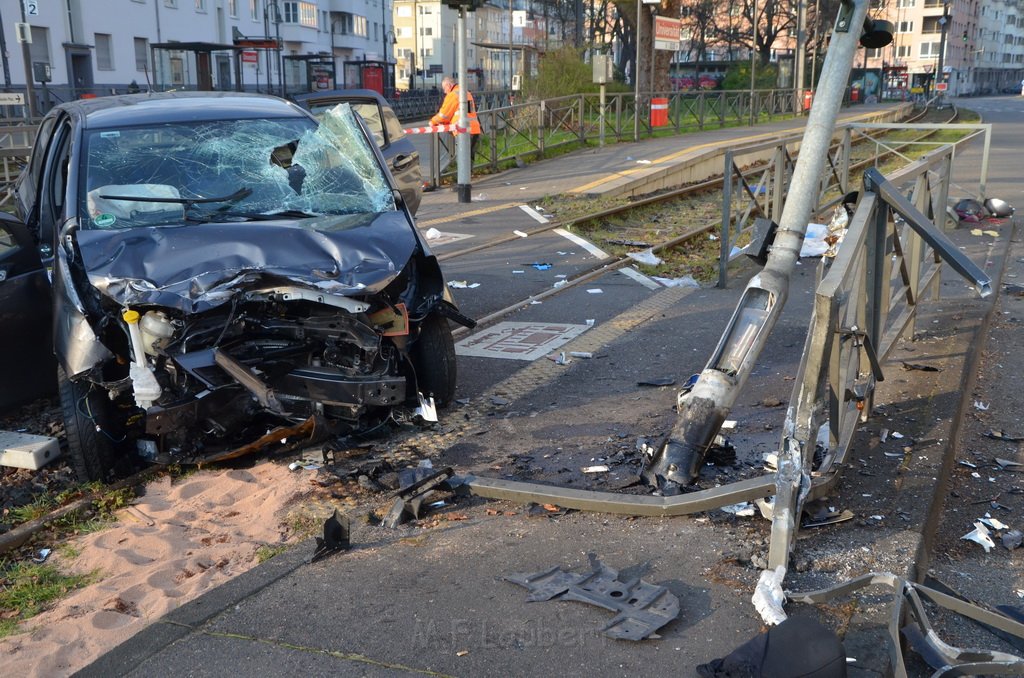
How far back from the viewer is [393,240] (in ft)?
18.1

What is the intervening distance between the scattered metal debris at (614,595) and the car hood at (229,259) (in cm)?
189

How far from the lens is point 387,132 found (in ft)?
35.5

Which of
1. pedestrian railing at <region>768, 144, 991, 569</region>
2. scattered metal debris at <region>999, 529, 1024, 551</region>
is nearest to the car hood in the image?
pedestrian railing at <region>768, 144, 991, 569</region>

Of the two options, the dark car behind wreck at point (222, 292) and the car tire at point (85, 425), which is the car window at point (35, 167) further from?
the car tire at point (85, 425)

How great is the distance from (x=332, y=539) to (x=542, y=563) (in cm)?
89

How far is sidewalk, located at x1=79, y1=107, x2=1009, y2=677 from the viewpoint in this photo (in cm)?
337

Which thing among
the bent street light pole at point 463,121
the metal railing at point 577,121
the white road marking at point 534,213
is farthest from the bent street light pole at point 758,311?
the metal railing at point 577,121

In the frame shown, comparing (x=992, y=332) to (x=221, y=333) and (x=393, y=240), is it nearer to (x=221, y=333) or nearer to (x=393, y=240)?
(x=393, y=240)

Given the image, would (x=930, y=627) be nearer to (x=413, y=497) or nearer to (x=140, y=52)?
(x=413, y=497)

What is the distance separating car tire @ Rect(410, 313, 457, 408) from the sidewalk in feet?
0.76

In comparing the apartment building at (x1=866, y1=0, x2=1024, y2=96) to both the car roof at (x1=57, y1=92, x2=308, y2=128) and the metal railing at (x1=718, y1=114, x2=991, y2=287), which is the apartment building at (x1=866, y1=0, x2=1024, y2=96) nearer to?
the metal railing at (x1=718, y1=114, x2=991, y2=287)

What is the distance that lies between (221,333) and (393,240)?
3.60 ft

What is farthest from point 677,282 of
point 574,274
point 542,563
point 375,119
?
point 542,563

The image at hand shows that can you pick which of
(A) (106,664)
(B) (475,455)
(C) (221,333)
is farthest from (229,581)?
(B) (475,455)
